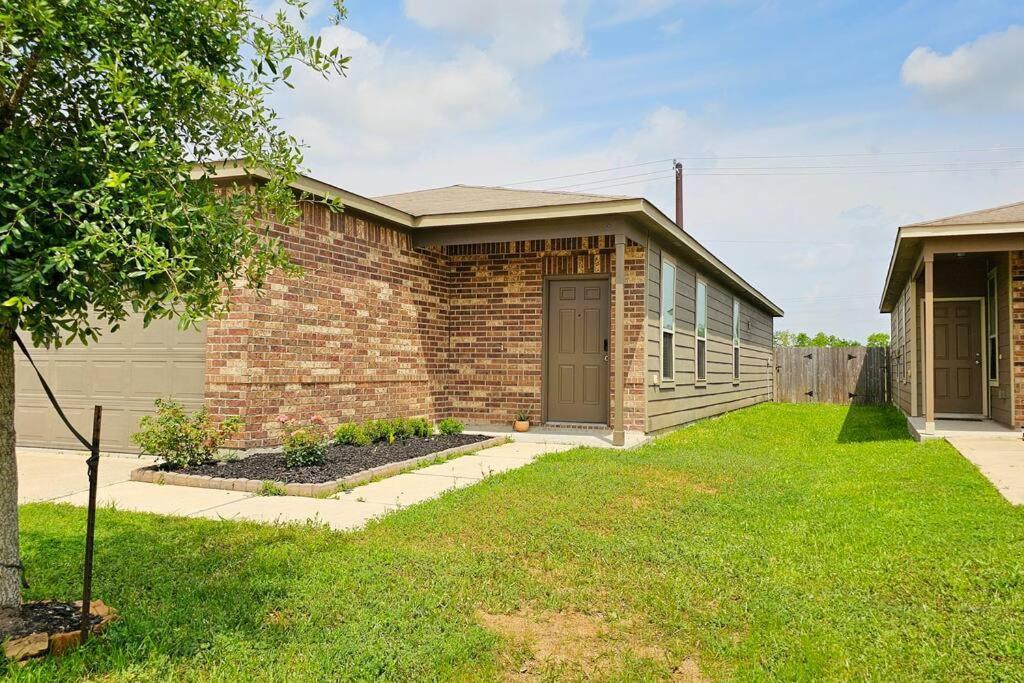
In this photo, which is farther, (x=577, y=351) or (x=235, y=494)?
(x=577, y=351)

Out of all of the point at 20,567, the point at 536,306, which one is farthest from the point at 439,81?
the point at 20,567

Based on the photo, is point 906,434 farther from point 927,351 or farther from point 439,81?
point 439,81

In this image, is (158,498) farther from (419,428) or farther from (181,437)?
(419,428)

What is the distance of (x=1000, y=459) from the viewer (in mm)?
6895

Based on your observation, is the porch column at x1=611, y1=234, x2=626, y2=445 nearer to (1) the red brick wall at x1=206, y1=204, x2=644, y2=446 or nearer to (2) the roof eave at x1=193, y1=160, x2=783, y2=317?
(2) the roof eave at x1=193, y1=160, x2=783, y2=317

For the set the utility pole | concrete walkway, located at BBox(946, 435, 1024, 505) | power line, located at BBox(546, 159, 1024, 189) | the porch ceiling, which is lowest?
concrete walkway, located at BBox(946, 435, 1024, 505)

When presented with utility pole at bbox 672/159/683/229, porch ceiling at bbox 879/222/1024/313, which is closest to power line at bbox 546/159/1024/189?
utility pole at bbox 672/159/683/229

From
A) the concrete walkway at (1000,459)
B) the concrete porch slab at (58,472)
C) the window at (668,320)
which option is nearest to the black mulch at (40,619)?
the concrete porch slab at (58,472)

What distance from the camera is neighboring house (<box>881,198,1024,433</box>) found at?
8.70m

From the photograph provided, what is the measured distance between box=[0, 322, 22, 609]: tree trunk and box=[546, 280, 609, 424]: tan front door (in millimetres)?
7762

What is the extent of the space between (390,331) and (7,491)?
21.2ft

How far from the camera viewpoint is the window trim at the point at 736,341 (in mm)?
15630

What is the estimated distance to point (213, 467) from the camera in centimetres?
629

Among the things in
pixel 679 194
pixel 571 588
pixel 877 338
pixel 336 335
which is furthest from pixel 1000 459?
pixel 877 338
